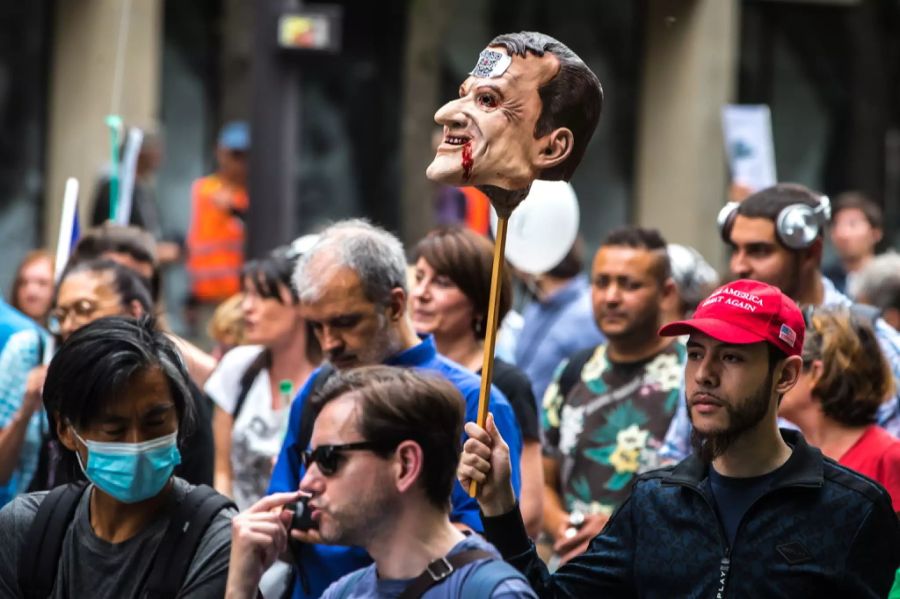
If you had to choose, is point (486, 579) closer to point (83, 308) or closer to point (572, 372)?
point (83, 308)

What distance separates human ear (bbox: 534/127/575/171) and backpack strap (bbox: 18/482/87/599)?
57.3 inches

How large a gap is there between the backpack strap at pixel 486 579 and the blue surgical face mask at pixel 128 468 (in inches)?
42.4

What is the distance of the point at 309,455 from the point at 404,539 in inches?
13.7

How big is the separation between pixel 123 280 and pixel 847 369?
8.64 ft

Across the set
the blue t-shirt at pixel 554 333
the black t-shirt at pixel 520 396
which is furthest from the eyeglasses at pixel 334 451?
the blue t-shirt at pixel 554 333

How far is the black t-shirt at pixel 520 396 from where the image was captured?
Result: 20.0 ft

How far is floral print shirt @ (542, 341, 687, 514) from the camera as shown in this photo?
6.71 m

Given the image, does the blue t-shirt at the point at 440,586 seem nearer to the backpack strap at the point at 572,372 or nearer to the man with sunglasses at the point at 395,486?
the man with sunglasses at the point at 395,486

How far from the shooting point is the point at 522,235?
28.6 feet

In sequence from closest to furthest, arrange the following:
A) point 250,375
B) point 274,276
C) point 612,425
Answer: point 612,425, point 250,375, point 274,276

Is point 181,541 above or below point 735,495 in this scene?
below

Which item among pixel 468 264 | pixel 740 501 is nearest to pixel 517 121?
pixel 740 501

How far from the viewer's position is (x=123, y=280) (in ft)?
21.6

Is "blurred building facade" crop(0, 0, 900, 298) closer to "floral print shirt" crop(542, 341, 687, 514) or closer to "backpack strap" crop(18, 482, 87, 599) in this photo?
"floral print shirt" crop(542, 341, 687, 514)
